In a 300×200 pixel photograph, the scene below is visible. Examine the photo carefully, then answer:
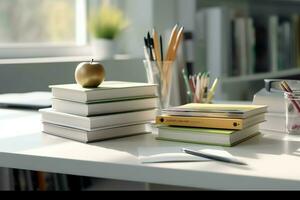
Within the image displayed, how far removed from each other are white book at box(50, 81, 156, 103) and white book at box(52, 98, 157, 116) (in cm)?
1

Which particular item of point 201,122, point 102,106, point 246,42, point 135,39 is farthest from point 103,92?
point 246,42

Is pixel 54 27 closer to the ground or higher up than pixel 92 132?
higher up

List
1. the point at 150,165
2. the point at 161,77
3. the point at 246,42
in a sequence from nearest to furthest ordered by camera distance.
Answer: the point at 150,165
the point at 161,77
the point at 246,42

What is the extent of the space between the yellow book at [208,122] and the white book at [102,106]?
7cm

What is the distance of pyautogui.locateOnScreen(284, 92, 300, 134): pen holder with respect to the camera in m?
1.04

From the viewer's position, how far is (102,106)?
0.98 metres

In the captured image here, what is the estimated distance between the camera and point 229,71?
2576mm

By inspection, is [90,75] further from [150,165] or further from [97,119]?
[150,165]

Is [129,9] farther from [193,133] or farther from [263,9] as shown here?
[193,133]

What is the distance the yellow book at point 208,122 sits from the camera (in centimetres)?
93

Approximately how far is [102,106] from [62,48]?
1.35 meters

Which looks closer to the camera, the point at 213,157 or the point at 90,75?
the point at 213,157

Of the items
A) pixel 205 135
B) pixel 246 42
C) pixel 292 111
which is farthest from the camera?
pixel 246 42
